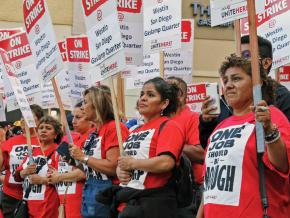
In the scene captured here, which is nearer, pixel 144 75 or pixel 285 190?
pixel 285 190

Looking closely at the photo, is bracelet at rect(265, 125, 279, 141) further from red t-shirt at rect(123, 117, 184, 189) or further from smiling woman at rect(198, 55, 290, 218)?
red t-shirt at rect(123, 117, 184, 189)

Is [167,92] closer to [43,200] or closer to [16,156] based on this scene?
[43,200]

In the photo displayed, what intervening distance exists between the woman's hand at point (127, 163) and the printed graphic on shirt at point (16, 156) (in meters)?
3.13

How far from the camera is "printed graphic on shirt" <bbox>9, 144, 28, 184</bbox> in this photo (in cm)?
775

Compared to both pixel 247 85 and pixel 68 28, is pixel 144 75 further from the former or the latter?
pixel 68 28

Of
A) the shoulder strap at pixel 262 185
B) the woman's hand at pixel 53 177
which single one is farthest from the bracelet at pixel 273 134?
the woman's hand at pixel 53 177

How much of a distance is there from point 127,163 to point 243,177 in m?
1.32

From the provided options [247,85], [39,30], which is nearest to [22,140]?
[39,30]

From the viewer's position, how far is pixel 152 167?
4727 millimetres

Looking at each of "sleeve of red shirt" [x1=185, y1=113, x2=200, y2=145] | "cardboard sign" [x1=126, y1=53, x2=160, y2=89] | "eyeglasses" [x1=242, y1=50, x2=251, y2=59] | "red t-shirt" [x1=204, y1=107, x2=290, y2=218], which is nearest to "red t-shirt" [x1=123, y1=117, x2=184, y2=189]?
"sleeve of red shirt" [x1=185, y1=113, x2=200, y2=145]

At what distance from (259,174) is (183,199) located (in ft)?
4.74

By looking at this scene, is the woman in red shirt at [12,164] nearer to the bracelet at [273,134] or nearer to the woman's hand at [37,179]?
the woman's hand at [37,179]

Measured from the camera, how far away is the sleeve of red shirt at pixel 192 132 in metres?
5.67

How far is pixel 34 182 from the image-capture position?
7.03 metres
